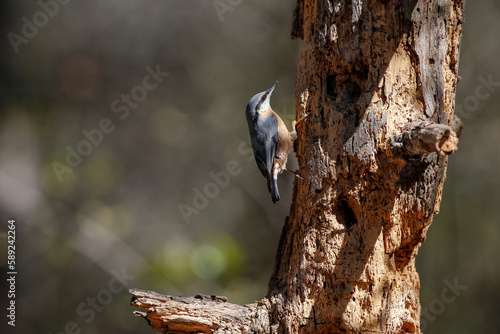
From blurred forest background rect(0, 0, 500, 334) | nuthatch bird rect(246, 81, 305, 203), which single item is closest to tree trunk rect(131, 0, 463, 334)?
nuthatch bird rect(246, 81, 305, 203)

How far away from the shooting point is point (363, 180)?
2.35 metres

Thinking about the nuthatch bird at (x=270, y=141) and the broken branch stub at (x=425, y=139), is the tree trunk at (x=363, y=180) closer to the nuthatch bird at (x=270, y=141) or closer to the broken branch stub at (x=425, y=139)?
the broken branch stub at (x=425, y=139)

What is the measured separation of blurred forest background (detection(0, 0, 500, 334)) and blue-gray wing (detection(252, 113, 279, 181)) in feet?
6.65

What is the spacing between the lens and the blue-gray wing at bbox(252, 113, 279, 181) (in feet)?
10.6

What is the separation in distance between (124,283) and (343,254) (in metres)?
3.81

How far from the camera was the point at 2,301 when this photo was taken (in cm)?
525

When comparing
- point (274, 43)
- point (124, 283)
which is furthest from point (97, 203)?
point (274, 43)

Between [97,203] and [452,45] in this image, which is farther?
[97,203]

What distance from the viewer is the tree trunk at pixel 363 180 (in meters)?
2.28

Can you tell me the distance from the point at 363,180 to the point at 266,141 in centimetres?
103

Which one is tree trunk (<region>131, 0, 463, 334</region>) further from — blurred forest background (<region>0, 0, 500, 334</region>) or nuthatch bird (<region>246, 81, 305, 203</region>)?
blurred forest background (<region>0, 0, 500, 334</region>)

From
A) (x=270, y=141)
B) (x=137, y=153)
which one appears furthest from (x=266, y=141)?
(x=137, y=153)

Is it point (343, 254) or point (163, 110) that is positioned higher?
point (163, 110)

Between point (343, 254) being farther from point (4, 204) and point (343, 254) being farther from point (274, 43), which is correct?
point (4, 204)
